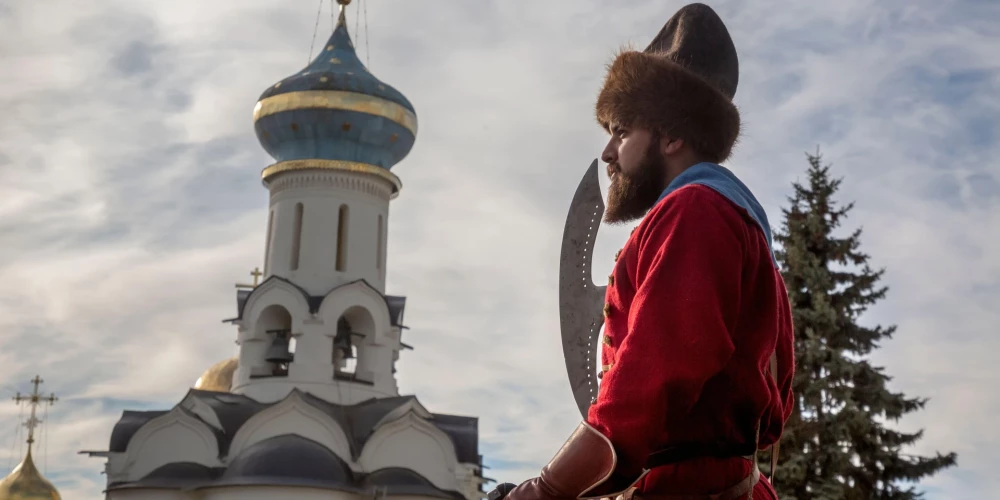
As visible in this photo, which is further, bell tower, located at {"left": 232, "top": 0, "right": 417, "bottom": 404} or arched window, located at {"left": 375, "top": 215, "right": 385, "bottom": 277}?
arched window, located at {"left": 375, "top": 215, "right": 385, "bottom": 277}

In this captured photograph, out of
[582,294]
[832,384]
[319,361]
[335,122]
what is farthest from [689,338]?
[335,122]

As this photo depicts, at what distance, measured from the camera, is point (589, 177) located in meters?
3.54

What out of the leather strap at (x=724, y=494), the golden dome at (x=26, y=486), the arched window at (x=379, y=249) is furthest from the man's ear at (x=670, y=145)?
the golden dome at (x=26, y=486)

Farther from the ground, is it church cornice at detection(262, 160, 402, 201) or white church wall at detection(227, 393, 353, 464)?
church cornice at detection(262, 160, 402, 201)

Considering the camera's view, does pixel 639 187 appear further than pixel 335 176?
No

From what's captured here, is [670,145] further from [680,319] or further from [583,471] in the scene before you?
[583,471]

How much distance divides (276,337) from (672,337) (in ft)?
79.0

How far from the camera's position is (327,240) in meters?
26.3

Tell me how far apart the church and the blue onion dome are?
29 mm

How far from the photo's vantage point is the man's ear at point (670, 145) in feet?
9.84

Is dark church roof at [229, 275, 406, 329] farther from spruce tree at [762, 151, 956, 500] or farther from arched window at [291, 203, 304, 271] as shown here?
spruce tree at [762, 151, 956, 500]

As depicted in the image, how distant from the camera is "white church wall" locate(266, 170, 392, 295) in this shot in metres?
26.2

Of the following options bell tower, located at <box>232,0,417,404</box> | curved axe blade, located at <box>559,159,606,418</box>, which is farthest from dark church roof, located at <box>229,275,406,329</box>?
curved axe blade, located at <box>559,159,606,418</box>

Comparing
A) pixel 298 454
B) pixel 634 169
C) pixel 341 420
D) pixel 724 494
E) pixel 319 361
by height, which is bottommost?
pixel 724 494
